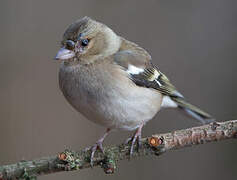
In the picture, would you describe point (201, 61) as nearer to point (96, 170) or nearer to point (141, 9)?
point (141, 9)

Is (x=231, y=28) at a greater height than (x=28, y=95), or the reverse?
(x=231, y=28)

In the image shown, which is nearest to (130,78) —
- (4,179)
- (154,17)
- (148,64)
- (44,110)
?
(148,64)

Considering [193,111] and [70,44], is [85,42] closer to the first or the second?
[70,44]

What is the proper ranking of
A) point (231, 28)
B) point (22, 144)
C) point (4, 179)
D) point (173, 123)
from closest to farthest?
1. point (4, 179)
2. point (22, 144)
3. point (173, 123)
4. point (231, 28)

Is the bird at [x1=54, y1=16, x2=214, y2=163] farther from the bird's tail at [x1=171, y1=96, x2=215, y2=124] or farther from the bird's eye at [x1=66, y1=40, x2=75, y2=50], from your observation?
the bird's tail at [x1=171, y1=96, x2=215, y2=124]

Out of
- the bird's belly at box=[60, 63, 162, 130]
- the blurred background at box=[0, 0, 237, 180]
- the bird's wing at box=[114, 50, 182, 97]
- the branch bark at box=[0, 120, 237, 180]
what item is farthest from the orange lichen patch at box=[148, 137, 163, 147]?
the blurred background at box=[0, 0, 237, 180]

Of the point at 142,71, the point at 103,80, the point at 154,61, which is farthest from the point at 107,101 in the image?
the point at 154,61
